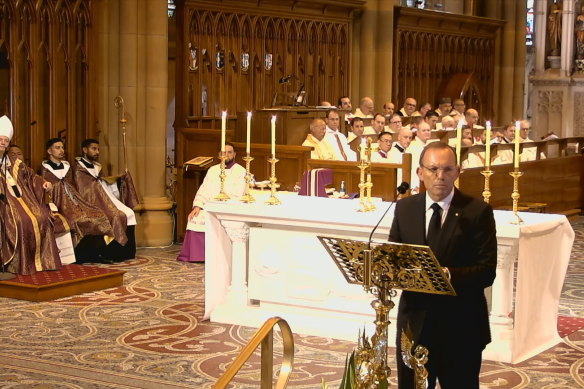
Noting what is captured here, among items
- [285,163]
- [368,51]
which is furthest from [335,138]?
[368,51]

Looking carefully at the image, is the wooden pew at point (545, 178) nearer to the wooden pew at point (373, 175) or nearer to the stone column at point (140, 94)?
the wooden pew at point (373, 175)

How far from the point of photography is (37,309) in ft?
29.7

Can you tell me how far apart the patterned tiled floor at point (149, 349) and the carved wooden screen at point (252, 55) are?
4.55 m

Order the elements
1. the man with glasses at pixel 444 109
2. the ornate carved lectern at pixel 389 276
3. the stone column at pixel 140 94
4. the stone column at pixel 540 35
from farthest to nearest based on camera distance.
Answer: the stone column at pixel 540 35 → the man with glasses at pixel 444 109 → the stone column at pixel 140 94 → the ornate carved lectern at pixel 389 276

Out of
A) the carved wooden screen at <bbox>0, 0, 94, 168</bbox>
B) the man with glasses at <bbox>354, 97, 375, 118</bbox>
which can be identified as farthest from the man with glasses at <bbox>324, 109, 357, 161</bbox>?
the carved wooden screen at <bbox>0, 0, 94, 168</bbox>

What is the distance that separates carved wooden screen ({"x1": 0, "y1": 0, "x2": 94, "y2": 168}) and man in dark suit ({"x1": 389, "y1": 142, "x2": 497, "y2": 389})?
7404 mm

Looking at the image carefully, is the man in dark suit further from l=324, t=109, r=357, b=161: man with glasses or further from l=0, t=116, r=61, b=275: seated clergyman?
l=324, t=109, r=357, b=161: man with glasses

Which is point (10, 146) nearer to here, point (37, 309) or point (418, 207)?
point (37, 309)

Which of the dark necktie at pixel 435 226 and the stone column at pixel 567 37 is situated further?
the stone column at pixel 567 37

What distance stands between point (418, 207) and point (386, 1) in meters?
12.6

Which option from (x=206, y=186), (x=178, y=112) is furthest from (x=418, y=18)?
(x=206, y=186)

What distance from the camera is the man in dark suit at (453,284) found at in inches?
199

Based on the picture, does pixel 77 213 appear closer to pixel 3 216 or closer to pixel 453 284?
pixel 3 216

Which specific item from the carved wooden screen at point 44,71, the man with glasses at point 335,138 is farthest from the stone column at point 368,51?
the carved wooden screen at point 44,71
